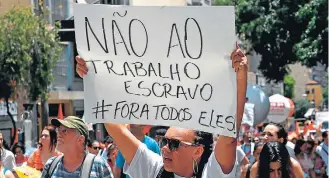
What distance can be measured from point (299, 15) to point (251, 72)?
1364 inches

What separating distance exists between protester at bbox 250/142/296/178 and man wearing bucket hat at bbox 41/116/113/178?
1083 mm

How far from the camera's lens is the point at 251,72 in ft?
182

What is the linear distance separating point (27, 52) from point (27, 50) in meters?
0.05

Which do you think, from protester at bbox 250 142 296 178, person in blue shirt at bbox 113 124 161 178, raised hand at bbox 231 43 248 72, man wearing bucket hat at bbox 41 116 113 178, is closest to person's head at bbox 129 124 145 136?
person in blue shirt at bbox 113 124 161 178

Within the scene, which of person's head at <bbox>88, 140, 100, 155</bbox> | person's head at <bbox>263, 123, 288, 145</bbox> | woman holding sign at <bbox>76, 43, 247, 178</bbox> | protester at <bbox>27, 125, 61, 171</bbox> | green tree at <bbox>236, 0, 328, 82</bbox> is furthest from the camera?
green tree at <bbox>236, 0, 328, 82</bbox>

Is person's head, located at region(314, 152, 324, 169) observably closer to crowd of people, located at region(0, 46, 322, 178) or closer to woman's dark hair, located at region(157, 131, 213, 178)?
crowd of people, located at region(0, 46, 322, 178)

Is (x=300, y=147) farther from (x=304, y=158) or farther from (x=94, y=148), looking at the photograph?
(x=94, y=148)

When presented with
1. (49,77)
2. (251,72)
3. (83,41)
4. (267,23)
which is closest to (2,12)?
(49,77)

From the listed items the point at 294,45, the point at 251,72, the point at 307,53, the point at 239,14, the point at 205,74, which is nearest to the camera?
the point at 205,74

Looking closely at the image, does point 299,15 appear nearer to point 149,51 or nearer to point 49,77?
point 49,77

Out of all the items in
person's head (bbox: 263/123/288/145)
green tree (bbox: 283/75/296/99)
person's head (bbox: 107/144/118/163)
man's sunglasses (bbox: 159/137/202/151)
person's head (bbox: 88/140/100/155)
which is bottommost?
green tree (bbox: 283/75/296/99)

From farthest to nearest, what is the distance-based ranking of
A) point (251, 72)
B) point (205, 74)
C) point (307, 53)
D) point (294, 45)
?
point (251, 72), point (294, 45), point (307, 53), point (205, 74)

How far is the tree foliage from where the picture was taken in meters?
20.8

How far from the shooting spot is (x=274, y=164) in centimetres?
575
